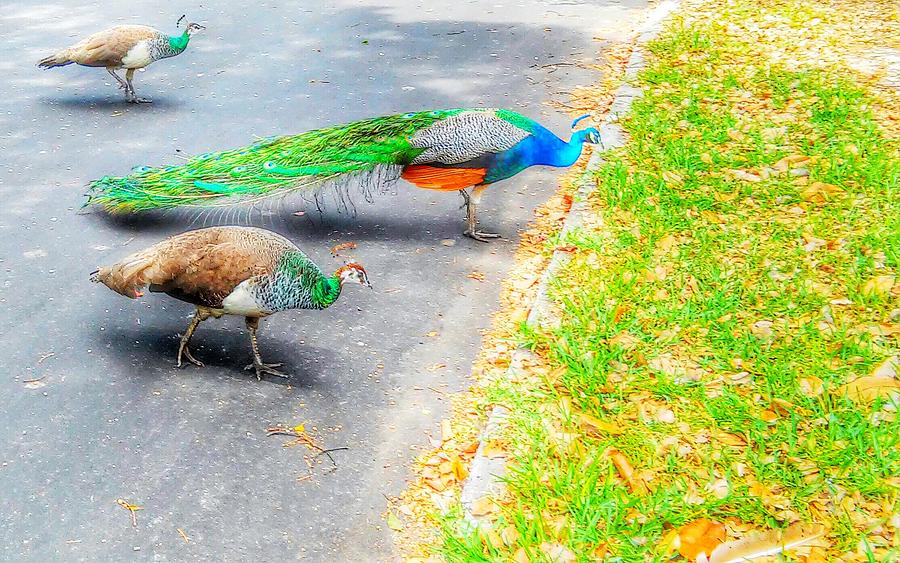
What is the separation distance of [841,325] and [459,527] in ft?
7.72

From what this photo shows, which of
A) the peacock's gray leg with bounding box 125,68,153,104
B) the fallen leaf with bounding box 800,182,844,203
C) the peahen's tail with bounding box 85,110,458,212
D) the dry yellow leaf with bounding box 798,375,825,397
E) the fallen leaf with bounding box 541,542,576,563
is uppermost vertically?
the peahen's tail with bounding box 85,110,458,212

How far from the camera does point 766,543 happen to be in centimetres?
325

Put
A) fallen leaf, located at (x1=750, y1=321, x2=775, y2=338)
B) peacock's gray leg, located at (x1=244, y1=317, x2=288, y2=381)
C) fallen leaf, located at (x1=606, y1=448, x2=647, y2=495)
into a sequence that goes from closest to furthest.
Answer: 1. fallen leaf, located at (x1=606, y1=448, x2=647, y2=495)
2. peacock's gray leg, located at (x1=244, y1=317, x2=288, y2=381)
3. fallen leaf, located at (x1=750, y1=321, x2=775, y2=338)

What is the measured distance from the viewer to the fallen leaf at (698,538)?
3197 millimetres

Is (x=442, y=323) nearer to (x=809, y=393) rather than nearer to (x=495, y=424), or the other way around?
(x=495, y=424)

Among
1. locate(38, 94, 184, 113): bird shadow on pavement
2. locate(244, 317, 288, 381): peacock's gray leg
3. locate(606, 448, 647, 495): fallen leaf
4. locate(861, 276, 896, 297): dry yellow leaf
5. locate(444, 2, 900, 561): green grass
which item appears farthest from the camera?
locate(38, 94, 184, 113): bird shadow on pavement

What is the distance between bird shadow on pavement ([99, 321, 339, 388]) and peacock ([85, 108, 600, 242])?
38.0 inches

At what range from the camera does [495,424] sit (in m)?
3.88

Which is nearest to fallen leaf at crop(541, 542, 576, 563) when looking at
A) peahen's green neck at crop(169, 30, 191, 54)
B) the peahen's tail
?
the peahen's tail

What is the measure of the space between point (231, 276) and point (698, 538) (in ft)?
7.62

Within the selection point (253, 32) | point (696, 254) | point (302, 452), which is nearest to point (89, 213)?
point (302, 452)

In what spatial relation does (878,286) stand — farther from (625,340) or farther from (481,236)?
(481,236)

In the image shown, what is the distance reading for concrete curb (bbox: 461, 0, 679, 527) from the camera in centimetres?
353

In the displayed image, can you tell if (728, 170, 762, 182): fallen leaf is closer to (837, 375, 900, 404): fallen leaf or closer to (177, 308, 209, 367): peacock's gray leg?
(837, 375, 900, 404): fallen leaf
